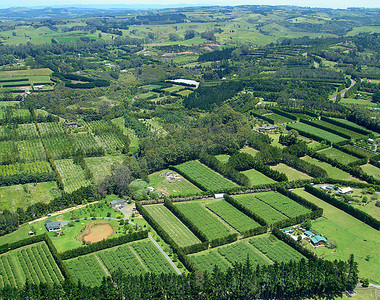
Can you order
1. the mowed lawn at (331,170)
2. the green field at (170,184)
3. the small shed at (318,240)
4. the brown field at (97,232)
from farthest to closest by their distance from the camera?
the mowed lawn at (331,170) → the green field at (170,184) → the brown field at (97,232) → the small shed at (318,240)

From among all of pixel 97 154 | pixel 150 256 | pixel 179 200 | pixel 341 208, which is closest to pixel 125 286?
pixel 150 256

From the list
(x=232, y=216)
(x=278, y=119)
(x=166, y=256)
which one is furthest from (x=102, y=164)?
(x=278, y=119)

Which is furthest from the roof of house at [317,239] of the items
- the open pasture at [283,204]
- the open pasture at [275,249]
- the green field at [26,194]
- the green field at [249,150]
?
the green field at [26,194]

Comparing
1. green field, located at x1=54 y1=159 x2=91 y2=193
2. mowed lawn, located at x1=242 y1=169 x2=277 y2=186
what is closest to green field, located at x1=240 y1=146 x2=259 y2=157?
mowed lawn, located at x1=242 y1=169 x2=277 y2=186

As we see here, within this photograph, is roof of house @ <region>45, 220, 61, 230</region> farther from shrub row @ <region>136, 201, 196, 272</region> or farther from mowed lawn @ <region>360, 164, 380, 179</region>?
mowed lawn @ <region>360, 164, 380, 179</region>

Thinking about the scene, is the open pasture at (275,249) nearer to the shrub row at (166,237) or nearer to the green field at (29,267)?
the shrub row at (166,237)

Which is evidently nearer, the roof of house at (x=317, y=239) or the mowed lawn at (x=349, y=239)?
the mowed lawn at (x=349, y=239)
